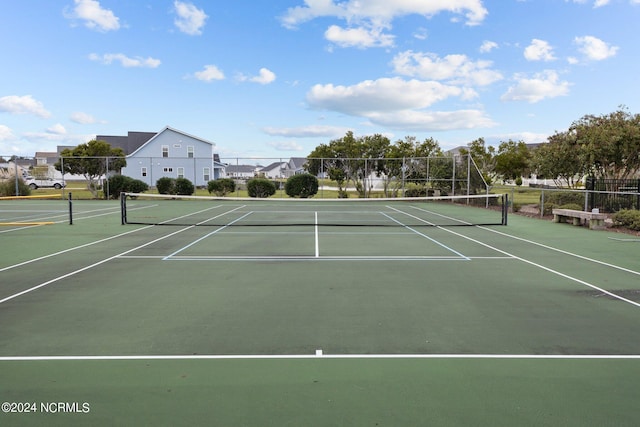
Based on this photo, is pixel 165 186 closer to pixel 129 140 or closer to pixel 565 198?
pixel 565 198

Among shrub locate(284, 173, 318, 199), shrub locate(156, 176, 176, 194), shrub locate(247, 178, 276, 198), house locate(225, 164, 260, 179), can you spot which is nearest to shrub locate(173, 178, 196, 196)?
shrub locate(156, 176, 176, 194)

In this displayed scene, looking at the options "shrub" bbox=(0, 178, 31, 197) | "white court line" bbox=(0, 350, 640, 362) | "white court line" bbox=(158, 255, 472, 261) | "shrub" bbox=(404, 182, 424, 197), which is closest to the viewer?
"white court line" bbox=(0, 350, 640, 362)

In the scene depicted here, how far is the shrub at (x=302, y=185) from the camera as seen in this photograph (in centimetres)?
3312

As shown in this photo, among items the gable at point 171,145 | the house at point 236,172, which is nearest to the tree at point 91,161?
the house at point 236,172

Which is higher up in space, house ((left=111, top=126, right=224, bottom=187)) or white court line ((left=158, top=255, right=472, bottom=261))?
house ((left=111, top=126, right=224, bottom=187))

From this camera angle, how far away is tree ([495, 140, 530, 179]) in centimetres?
4566

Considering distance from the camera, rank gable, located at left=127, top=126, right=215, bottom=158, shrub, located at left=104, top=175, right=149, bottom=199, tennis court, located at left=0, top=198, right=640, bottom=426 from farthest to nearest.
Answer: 1. gable, located at left=127, top=126, right=215, bottom=158
2. shrub, located at left=104, top=175, right=149, bottom=199
3. tennis court, located at left=0, top=198, right=640, bottom=426

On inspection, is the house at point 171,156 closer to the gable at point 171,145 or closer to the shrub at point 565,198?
the gable at point 171,145

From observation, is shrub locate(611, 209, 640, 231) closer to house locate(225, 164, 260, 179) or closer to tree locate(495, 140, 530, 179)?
house locate(225, 164, 260, 179)

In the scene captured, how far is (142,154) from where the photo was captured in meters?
51.8

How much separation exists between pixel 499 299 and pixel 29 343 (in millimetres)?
6204

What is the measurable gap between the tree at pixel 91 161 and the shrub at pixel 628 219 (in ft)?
99.0

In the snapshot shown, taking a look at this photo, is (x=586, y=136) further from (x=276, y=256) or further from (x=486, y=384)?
(x=486, y=384)

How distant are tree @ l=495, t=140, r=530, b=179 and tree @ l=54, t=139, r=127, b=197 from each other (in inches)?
1373
